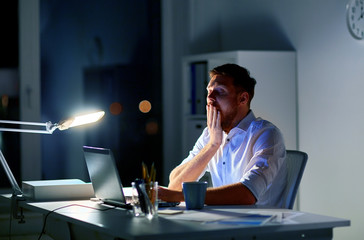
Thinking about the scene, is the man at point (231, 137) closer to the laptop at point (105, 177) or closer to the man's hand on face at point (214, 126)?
the man's hand on face at point (214, 126)

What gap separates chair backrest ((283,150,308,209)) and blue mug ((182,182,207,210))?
45 centimetres

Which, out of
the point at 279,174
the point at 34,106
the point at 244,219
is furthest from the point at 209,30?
the point at 244,219

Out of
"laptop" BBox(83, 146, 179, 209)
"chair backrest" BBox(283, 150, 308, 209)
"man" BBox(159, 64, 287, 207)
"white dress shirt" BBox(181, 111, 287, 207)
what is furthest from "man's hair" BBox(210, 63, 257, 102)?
"laptop" BBox(83, 146, 179, 209)

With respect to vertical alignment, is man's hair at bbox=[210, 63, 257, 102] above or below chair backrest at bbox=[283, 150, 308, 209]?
above

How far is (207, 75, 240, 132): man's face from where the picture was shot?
2938mm

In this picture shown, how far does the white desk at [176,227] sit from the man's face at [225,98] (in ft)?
2.12

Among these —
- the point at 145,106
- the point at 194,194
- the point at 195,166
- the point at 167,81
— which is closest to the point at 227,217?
the point at 194,194

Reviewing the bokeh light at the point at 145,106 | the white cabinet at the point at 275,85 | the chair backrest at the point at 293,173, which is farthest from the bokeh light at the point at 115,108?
the chair backrest at the point at 293,173

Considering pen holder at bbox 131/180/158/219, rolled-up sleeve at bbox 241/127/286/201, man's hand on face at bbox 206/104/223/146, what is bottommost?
pen holder at bbox 131/180/158/219

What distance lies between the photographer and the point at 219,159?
9.92ft

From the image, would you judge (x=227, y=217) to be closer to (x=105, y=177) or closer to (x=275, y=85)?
(x=105, y=177)

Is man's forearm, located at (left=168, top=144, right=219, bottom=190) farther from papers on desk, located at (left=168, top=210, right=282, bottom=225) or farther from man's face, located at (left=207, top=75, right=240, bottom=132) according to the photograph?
papers on desk, located at (left=168, top=210, right=282, bottom=225)

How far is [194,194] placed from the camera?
237 centimetres

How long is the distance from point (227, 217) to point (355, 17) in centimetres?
221
